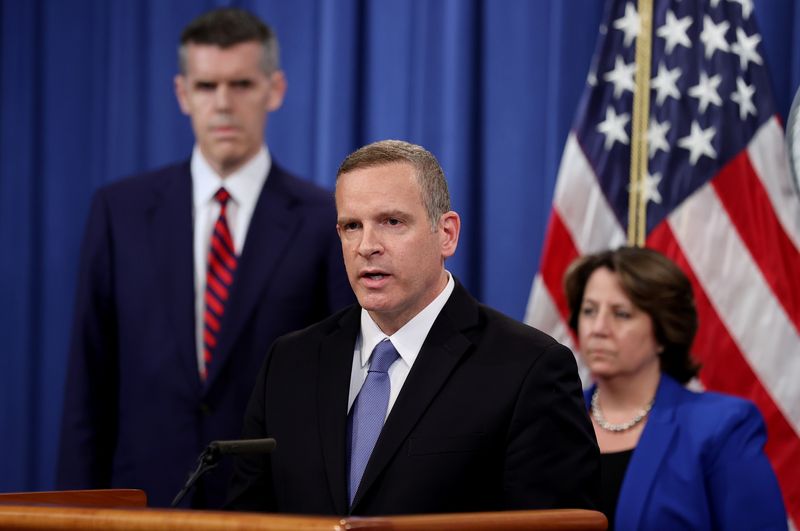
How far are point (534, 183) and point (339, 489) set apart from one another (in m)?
2.34

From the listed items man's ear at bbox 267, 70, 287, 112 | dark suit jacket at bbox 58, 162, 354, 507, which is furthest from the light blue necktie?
man's ear at bbox 267, 70, 287, 112

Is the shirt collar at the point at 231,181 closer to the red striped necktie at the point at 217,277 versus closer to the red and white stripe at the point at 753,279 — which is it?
the red striped necktie at the point at 217,277

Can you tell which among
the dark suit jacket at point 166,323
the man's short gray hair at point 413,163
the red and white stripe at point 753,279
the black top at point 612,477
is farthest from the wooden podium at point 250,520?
the red and white stripe at point 753,279

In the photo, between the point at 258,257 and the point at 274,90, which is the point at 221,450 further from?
the point at 274,90

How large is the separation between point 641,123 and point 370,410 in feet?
6.73

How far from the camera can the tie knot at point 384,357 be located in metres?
2.01

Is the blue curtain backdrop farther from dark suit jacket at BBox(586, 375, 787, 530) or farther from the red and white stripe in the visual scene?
dark suit jacket at BBox(586, 375, 787, 530)

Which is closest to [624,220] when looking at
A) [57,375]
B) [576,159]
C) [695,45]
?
[576,159]

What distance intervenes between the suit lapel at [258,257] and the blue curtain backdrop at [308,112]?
1175 millimetres

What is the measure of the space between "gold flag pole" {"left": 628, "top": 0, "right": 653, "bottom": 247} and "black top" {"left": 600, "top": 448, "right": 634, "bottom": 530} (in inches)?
34.6

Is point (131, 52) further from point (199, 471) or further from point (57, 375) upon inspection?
point (199, 471)

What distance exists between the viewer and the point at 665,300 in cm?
328

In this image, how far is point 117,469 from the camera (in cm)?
302

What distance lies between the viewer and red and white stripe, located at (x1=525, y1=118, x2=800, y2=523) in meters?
3.52
